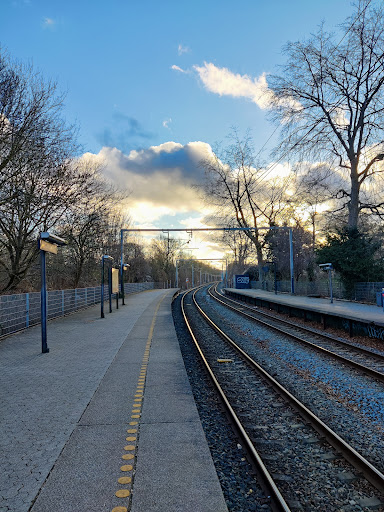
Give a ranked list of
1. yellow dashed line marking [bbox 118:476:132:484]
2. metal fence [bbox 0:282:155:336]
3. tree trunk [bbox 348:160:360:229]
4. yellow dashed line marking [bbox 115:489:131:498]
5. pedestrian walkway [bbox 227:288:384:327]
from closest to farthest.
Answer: yellow dashed line marking [bbox 115:489:131:498]
yellow dashed line marking [bbox 118:476:132:484]
metal fence [bbox 0:282:155:336]
pedestrian walkway [bbox 227:288:384:327]
tree trunk [bbox 348:160:360:229]

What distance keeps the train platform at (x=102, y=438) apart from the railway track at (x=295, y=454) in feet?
2.28

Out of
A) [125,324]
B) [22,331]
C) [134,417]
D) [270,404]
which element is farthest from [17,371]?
[125,324]

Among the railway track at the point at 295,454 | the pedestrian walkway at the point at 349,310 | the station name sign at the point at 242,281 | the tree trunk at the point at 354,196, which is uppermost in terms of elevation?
the tree trunk at the point at 354,196

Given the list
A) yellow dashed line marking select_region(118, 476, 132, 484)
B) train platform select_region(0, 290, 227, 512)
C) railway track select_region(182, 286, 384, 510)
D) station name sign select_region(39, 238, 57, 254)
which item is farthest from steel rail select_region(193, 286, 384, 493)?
station name sign select_region(39, 238, 57, 254)

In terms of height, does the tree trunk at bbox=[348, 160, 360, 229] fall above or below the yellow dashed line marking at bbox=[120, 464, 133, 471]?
above

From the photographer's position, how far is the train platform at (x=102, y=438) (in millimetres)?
3160

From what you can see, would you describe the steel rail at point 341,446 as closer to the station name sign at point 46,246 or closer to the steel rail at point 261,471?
the steel rail at point 261,471

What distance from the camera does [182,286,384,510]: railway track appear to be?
11.4 ft

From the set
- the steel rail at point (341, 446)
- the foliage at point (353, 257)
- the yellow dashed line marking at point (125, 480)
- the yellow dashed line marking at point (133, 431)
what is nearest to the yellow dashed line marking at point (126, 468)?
the yellow dashed line marking at point (133, 431)

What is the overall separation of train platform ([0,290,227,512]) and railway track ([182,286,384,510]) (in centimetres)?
70

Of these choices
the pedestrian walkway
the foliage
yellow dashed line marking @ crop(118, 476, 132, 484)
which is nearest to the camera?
yellow dashed line marking @ crop(118, 476, 132, 484)

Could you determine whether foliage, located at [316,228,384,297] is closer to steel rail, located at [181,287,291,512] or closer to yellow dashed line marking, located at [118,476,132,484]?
steel rail, located at [181,287,291,512]

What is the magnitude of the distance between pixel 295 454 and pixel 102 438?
7.51ft

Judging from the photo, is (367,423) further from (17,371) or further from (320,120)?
(320,120)
